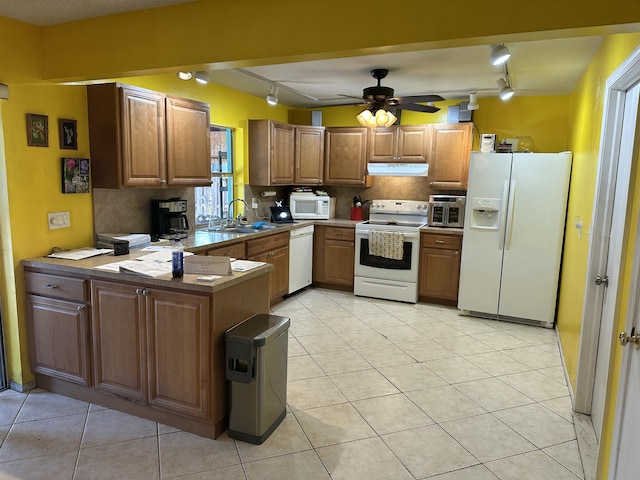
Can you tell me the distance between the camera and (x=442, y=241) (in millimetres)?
4977

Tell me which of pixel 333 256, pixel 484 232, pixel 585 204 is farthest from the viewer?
pixel 333 256

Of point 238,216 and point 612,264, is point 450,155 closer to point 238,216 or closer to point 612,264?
point 238,216

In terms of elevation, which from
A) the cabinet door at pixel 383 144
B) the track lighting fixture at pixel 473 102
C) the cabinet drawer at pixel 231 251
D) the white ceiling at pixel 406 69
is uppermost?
the white ceiling at pixel 406 69

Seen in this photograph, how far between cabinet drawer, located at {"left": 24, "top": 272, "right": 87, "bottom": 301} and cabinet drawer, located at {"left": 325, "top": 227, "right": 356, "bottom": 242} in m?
3.33

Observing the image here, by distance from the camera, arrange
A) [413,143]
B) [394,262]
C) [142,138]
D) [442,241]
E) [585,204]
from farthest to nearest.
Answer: [413,143] → [394,262] → [442,241] → [142,138] → [585,204]

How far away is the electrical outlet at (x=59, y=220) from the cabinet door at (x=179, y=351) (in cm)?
107

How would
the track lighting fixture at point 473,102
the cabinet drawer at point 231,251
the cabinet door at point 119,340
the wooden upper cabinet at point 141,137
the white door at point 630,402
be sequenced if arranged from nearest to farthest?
1. the white door at point 630,402
2. the cabinet door at point 119,340
3. the wooden upper cabinet at point 141,137
4. the cabinet drawer at point 231,251
5. the track lighting fixture at point 473,102

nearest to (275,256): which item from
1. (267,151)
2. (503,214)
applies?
(267,151)

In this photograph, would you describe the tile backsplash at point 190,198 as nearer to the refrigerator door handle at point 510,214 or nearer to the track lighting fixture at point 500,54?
the refrigerator door handle at point 510,214

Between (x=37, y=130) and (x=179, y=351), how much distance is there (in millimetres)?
1763

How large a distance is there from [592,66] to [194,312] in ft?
11.6

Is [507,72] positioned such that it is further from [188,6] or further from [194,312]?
[194,312]

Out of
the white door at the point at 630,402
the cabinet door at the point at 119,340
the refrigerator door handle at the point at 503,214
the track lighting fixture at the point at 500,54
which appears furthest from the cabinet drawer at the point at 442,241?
the cabinet door at the point at 119,340

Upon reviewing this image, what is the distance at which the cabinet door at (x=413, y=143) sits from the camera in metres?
5.24
